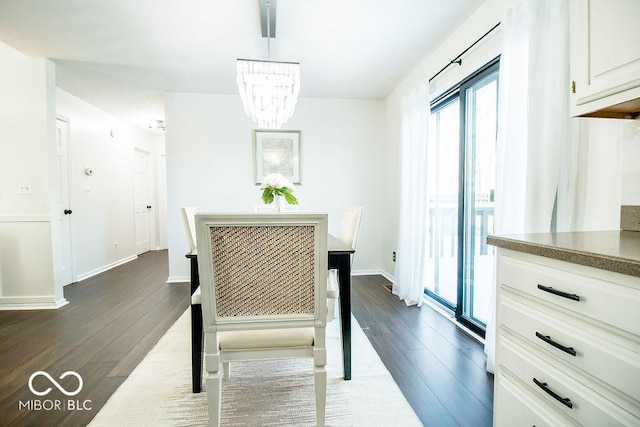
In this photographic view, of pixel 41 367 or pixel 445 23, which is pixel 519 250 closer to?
pixel 445 23

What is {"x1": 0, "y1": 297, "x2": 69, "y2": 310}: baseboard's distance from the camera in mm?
2939

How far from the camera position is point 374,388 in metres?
1.63

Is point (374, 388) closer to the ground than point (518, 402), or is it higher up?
closer to the ground

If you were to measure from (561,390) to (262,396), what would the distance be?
1.37m

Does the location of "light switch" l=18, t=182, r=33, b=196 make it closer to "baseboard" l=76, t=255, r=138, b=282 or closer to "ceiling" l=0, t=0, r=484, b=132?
"ceiling" l=0, t=0, r=484, b=132

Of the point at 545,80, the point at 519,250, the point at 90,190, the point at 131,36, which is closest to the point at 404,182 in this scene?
the point at 545,80

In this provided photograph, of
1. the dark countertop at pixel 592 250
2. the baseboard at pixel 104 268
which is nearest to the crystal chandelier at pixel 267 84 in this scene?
the dark countertop at pixel 592 250

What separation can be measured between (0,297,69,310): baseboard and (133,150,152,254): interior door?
2851mm

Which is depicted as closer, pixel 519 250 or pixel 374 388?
pixel 519 250

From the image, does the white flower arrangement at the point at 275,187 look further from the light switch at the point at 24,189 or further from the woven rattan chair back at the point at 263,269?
the light switch at the point at 24,189

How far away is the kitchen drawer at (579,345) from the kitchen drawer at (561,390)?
50mm

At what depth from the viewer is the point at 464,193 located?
2.53m

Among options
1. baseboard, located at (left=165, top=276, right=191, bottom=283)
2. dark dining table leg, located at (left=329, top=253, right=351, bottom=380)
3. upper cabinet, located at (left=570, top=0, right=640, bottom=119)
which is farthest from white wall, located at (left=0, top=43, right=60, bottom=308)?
upper cabinet, located at (left=570, top=0, right=640, bottom=119)

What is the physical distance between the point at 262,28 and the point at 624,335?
271 cm
